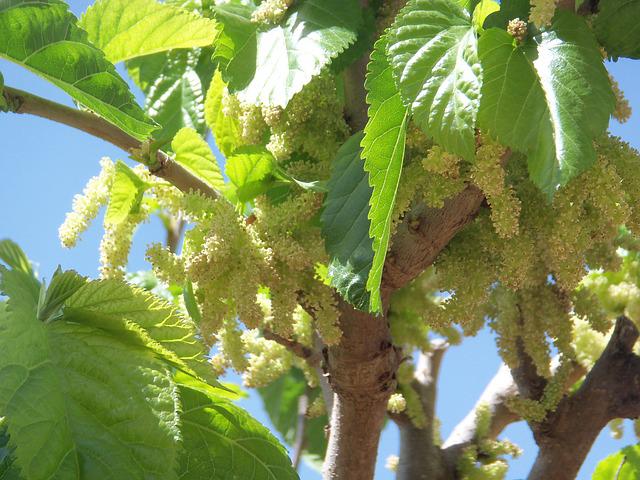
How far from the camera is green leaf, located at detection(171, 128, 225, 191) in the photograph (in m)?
1.26

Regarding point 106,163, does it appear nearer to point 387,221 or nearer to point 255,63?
point 255,63

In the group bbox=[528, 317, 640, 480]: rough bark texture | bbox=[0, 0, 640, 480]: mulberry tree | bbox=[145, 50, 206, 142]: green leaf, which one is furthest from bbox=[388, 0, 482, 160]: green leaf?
bbox=[528, 317, 640, 480]: rough bark texture

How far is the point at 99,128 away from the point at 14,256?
28 cm

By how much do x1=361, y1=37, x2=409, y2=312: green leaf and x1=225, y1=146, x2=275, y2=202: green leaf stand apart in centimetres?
31

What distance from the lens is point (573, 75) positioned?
93 centimetres

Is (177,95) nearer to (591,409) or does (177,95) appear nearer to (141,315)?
(141,315)

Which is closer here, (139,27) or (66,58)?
(66,58)

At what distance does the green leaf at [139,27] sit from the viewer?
1240 millimetres

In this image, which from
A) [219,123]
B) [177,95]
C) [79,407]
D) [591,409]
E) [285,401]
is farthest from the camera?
[285,401]

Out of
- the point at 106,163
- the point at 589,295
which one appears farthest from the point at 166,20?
the point at 589,295

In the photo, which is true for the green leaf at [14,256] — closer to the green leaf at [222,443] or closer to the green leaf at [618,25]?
the green leaf at [222,443]

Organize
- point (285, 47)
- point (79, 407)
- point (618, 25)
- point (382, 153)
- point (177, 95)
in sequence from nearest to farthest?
1. point (79, 407)
2. point (382, 153)
3. point (618, 25)
4. point (285, 47)
5. point (177, 95)

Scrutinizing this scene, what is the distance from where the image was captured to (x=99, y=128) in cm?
118

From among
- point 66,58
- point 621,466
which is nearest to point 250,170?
point 66,58
